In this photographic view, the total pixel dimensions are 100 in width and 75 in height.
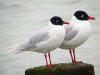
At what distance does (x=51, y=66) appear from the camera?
1077 centimetres

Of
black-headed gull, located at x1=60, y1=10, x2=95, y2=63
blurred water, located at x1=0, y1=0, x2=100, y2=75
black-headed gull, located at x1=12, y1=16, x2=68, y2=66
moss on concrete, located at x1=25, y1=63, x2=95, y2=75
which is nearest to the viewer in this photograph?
moss on concrete, located at x1=25, y1=63, x2=95, y2=75

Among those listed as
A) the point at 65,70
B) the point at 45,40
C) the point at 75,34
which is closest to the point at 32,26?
the point at 75,34

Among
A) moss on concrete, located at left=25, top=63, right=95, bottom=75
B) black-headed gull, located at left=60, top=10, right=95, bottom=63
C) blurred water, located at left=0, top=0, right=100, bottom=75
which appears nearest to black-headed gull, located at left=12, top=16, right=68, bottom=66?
black-headed gull, located at left=60, top=10, right=95, bottom=63

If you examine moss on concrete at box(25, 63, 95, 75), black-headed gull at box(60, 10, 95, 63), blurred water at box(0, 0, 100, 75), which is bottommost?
blurred water at box(0, 0, 100, 75)

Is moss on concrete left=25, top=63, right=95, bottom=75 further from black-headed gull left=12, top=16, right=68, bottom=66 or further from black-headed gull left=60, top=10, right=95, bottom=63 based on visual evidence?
black-headed gull left=60, top=10, right=95, bottom=63

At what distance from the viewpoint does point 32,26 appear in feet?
85.1

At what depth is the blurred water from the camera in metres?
19.2

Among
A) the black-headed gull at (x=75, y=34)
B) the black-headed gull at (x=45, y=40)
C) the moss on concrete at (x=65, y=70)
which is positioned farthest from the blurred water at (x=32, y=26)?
the moss on concrete at (x=65, y=70)

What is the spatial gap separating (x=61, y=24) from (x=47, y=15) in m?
17.7

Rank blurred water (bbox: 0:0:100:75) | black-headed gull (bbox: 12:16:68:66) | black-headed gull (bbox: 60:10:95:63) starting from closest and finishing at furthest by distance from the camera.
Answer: black-headed gull (bbox: 12:16:68:66) < black-headed gull (bbox: 60:10:95:63) < blurred water (bbox: 0:0:100:75)

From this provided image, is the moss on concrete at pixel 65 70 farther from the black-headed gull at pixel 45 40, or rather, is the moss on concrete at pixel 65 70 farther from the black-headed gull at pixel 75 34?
the black-headed gull at pixel 75 34

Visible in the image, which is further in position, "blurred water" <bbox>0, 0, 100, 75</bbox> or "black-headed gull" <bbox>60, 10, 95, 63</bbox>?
"blurred water" <bbox>0, 0, 100, 75</bbox>

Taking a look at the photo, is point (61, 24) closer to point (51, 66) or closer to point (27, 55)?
point (51, 66)

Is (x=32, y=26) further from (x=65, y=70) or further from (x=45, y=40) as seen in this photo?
(x=65, y=70)
